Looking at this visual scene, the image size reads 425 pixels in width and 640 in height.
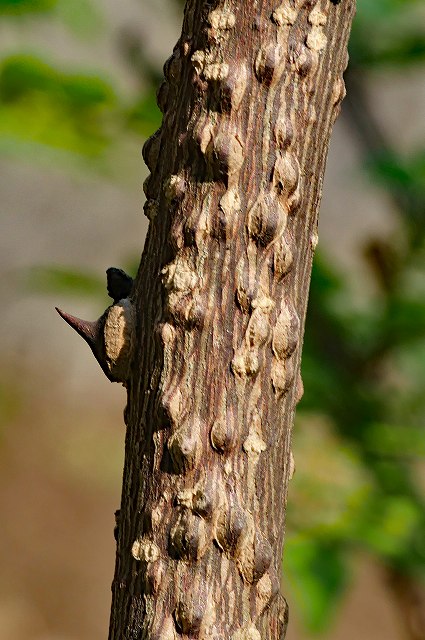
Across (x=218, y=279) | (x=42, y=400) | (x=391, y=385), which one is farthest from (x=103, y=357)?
(x=42, y=400)

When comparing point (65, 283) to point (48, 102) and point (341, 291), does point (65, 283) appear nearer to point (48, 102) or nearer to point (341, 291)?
point (48, 102)

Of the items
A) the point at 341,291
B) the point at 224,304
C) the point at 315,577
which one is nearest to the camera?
the point at 224,304

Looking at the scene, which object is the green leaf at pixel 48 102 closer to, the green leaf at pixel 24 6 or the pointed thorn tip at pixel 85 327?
the green leaf at pixel 24 6

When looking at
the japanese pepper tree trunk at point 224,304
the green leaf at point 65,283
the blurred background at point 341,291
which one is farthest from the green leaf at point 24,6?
the japanese pepper tree trunk at point 224,304

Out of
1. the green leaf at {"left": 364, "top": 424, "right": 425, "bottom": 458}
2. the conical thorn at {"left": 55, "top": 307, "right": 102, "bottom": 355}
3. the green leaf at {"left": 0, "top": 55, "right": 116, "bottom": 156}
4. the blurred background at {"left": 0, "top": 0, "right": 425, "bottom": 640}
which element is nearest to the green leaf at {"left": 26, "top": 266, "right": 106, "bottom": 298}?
the blurred background at {"left": 0, "top": 0, "right": 425, "bottom": 640}

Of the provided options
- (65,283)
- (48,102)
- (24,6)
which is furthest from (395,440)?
(24,6)

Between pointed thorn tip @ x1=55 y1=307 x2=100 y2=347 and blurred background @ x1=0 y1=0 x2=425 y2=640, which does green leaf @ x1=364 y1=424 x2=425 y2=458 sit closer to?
blurred background @ x1=0 y1=0 x2=425 y2=640
